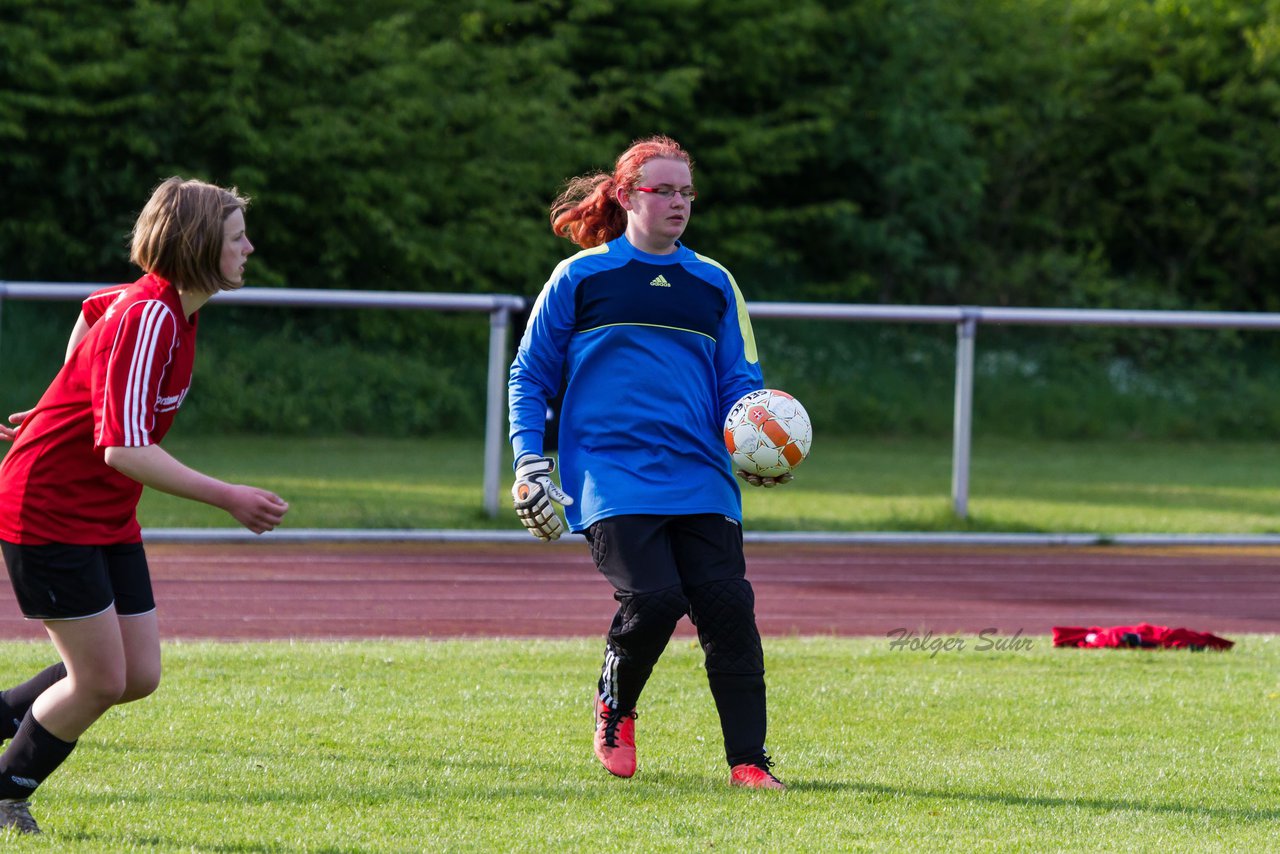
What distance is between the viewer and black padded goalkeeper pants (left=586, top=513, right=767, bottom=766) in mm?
4559

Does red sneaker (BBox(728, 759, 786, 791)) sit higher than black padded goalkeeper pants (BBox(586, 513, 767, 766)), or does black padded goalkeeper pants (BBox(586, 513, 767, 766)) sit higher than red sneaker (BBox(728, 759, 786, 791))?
black padded goalkeeper pants (BBox(586, 513, 767, 766))

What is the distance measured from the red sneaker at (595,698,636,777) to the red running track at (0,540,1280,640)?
3.18 metres

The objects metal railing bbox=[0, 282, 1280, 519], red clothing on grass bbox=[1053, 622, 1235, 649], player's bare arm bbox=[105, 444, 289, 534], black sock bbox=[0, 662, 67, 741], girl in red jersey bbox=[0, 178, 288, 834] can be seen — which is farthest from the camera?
metal railing bbox=[0, 282, 1280, 519]

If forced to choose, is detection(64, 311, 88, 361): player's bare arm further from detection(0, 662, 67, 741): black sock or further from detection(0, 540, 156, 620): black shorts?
detection(0, 662, 67, 741): black sock

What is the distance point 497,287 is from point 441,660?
15.7 meters

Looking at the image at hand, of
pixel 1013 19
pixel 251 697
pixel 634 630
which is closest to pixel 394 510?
pixel 251 697

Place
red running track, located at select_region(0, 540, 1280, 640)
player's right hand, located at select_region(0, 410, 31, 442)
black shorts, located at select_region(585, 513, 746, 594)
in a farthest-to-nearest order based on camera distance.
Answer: red running track, located at select_region(0, 540, 1280, 640) < black shorts, located at select_region(585, 513, 746, 594) < player's right hand, located at select_region(0, 410, 31, 442)

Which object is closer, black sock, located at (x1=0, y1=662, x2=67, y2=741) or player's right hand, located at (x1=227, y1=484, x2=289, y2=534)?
player's right hand, located at (x1=227, y1=484, x2=289, y2=534)

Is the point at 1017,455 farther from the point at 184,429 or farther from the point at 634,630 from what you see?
the point at 634,630

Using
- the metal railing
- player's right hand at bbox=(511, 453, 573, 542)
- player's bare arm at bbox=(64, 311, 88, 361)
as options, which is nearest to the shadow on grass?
player's right hand at bbox=(511, 453, 573, 542)

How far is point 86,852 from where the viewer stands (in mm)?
3805

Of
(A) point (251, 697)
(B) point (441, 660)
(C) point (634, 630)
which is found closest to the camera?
(C) point (634, 630)

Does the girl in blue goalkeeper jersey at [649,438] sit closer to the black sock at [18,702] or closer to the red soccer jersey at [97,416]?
the red soccer jersey at [97,416]

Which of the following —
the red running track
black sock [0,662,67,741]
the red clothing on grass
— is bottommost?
the red running track
